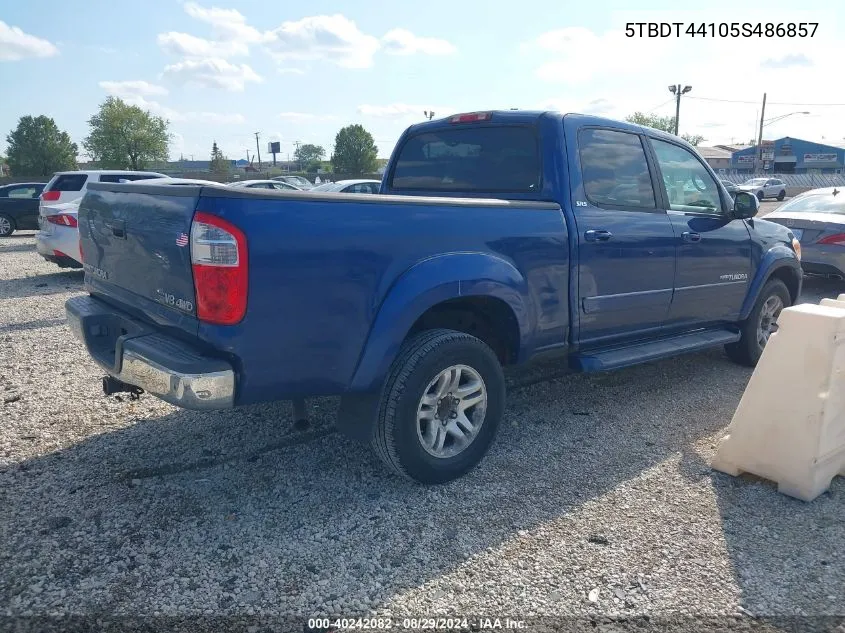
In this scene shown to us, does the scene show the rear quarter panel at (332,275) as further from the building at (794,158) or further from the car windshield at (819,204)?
the building at (794,158)

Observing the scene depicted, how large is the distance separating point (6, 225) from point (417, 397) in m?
19.0

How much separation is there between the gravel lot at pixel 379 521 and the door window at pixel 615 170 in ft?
4.95

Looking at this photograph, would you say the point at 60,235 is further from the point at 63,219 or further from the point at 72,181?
the point at 72,181

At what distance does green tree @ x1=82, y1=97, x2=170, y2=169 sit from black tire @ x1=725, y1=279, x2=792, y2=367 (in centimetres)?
6430

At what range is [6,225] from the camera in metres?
18.2

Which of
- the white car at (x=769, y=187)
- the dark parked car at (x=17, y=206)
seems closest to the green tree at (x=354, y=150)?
the white car at (x=769, y=187)

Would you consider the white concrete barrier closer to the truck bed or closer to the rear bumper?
the truck bed

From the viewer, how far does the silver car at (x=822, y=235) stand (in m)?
8.83

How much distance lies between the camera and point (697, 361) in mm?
6094

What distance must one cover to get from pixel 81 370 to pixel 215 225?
351 centimetres

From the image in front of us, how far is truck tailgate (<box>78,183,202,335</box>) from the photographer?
9.27 ft

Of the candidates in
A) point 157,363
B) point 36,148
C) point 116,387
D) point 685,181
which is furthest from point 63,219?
point 36,148

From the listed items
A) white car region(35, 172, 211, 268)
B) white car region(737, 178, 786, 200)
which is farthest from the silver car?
white car region(737, 178, 786, 200)

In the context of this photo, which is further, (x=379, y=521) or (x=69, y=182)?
(x=69, y=182)
